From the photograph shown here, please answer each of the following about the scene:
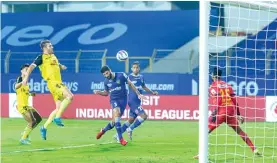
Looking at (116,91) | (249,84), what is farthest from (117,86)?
(249,84)

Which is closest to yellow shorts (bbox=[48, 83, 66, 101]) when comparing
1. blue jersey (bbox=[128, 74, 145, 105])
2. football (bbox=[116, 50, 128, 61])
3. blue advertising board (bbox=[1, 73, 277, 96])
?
football (bbox=[116, 50, 128, 61])

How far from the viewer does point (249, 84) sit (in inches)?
987

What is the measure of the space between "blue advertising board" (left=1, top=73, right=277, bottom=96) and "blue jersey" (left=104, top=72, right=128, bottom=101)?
363 inches

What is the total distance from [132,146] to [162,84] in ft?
33.3

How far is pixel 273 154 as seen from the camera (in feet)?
44.5

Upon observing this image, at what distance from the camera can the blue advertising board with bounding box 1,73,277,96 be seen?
24.9 m

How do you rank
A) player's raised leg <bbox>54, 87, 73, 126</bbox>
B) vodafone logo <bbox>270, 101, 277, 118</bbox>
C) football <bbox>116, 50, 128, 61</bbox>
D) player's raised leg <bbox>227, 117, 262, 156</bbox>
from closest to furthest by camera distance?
player's raised leg <bbox>227, 117, 262, 156</bbox>, player's raised leg <bbox>54, 87, 73, 126</bbox>, football <bbox>116, 50, 128, 61</bbox>, vodafone logo <bbox>270, 101, 277, 118</bbox>

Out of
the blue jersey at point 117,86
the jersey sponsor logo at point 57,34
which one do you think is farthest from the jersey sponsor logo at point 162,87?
the blue jersey at point 117,86

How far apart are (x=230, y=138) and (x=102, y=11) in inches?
573

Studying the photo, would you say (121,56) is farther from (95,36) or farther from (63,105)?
(95,36)

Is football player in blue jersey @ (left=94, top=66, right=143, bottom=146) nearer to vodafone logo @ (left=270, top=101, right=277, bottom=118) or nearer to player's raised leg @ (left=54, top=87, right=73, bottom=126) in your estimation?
player's raised leg @ (left=54, top=87, right=73, bottom=126)

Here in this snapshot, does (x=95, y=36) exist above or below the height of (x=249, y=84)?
above

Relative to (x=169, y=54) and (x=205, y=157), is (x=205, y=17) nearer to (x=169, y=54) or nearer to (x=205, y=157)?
(x=205, y=157)

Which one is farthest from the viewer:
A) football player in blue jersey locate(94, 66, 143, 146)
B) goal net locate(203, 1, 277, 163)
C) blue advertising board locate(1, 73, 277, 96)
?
blue advertising board locate(1, 73, 277, 96)
